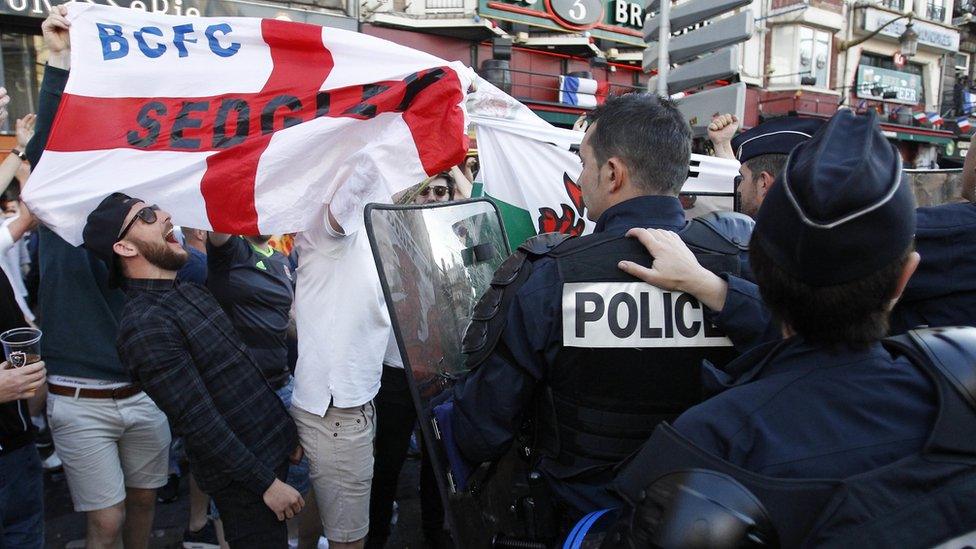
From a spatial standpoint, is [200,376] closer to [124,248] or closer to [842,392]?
[124,248]

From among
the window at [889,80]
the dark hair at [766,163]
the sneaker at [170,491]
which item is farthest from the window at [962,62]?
the sneaker at [170,491]

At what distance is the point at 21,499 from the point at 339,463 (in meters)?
1.20

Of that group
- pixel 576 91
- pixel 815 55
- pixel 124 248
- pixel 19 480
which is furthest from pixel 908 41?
pixel 19 480

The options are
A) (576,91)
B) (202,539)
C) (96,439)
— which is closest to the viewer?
(96,439)

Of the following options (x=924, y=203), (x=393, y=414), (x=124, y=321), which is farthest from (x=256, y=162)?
(x=924, y=203)

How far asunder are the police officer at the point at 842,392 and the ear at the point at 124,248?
198cm

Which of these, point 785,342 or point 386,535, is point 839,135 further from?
point 386,535

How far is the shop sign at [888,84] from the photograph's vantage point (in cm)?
2186

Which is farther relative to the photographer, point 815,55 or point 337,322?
point 815,55

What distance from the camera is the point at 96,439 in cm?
255

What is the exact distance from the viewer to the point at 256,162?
2355 millimetres

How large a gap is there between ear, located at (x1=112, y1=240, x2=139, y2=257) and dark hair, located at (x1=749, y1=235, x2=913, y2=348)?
2133 millimetres

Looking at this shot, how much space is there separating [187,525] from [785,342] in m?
3.56

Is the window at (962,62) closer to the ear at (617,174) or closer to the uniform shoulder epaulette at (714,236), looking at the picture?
the uniform shoulder epaulette at (714,236)
